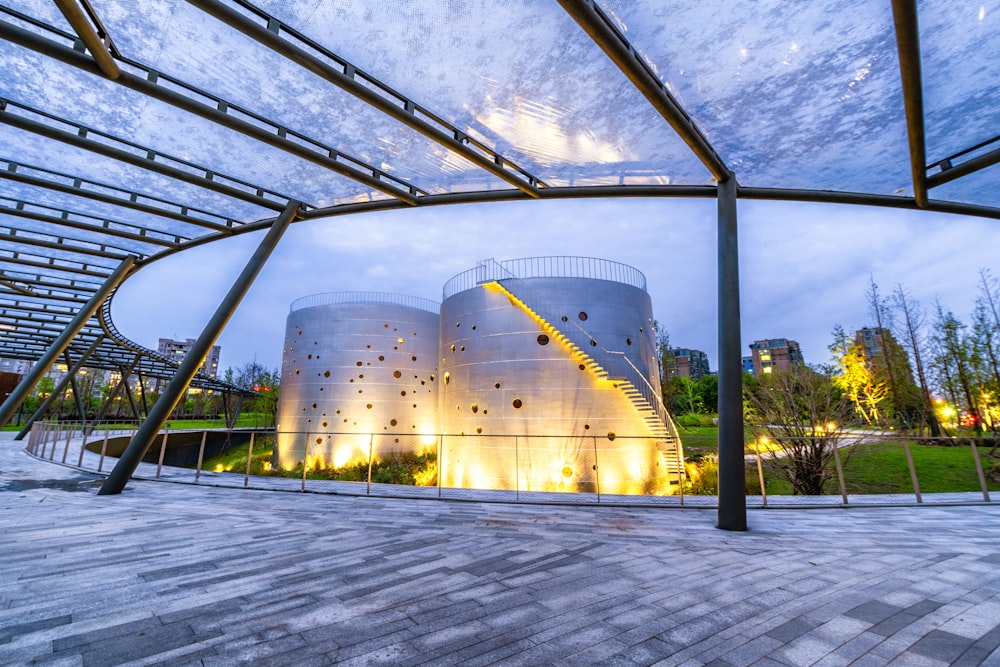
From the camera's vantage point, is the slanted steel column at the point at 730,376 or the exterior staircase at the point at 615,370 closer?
the slanted steel column at the point at 730,376

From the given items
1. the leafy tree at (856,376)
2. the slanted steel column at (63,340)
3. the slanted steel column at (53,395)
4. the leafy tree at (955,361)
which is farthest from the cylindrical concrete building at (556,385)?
the leafy tree at (856,376)

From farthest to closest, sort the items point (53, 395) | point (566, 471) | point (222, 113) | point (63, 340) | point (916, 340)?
point (916, 340), point (53, 395), point (63, 340), point (566, 471), point (222, 113)

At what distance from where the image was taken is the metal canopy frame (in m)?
4.11

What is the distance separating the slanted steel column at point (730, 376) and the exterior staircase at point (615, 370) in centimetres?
954

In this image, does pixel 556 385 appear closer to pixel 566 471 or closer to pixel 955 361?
pixel 566 471

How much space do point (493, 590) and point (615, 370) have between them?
13.3 meters

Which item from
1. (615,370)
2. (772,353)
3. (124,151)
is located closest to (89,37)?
(124,151)

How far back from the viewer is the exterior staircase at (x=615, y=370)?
15047mm

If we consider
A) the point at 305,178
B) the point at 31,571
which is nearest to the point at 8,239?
the point at 305,178

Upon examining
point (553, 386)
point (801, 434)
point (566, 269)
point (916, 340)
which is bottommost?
point (801, 434)

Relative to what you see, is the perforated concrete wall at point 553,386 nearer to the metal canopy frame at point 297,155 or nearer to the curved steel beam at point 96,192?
the metal canopy frame at point 297,155

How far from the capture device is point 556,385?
15.4m

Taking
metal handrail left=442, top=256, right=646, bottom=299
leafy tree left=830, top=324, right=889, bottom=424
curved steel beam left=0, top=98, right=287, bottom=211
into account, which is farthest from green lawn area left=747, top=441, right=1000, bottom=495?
curved steel beam left=0, top=98, right=287, bottom=211

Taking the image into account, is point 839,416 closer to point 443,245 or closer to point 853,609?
point 853,609
